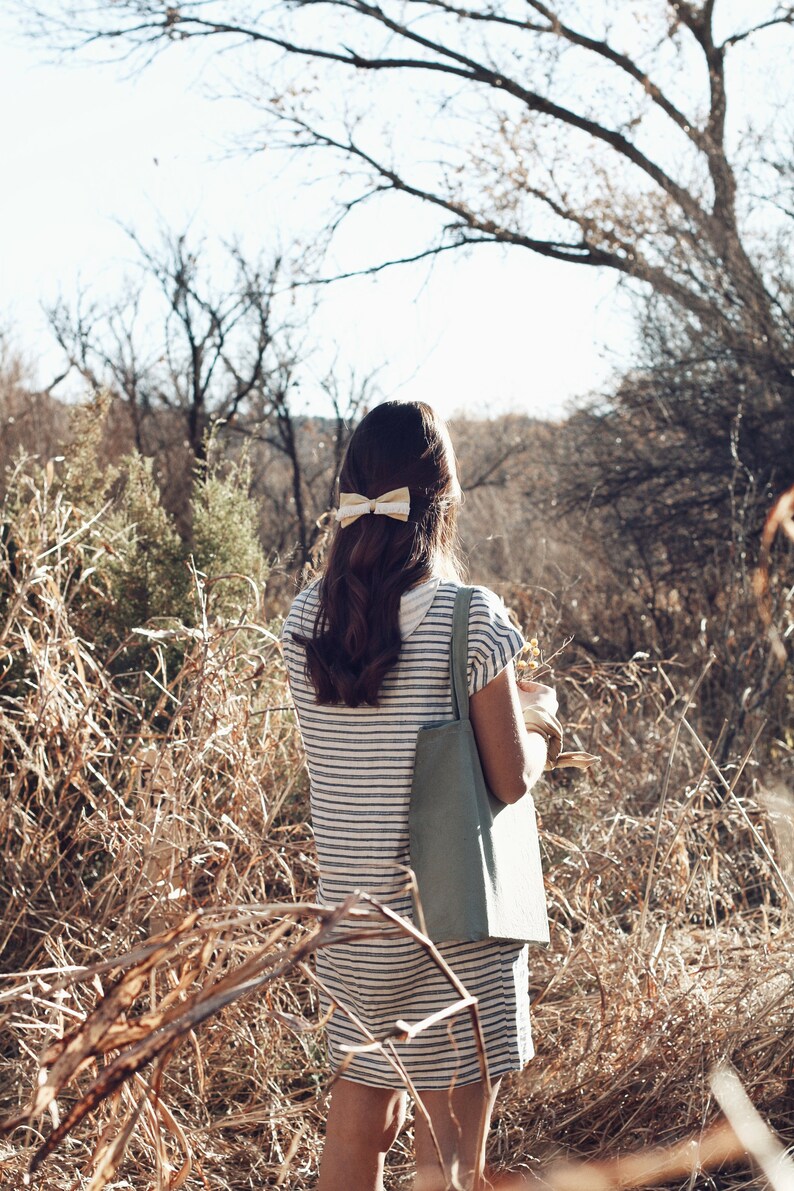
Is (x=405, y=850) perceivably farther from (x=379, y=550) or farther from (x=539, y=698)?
(x=379, y=550)

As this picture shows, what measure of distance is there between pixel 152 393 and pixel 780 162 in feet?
22.6

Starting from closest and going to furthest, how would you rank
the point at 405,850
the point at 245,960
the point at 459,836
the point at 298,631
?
the point at 459,836 < the point at 405,850 < the point at 298,631 < the point at 245,960

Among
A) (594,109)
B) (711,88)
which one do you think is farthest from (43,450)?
(711,88)

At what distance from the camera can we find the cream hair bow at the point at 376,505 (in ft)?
6.07

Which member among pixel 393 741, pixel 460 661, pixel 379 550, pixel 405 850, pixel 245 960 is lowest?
pixel 245 960

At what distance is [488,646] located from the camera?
177 cm

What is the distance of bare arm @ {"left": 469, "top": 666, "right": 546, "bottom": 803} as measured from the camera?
179cm

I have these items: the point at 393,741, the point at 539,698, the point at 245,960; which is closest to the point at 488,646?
the point at 393,741

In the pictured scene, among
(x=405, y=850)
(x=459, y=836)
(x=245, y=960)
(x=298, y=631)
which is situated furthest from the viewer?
(x=245, y=960)

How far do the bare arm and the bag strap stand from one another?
0.02 metres

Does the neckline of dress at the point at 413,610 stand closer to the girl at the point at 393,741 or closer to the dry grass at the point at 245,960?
the girl at the point at 393,741

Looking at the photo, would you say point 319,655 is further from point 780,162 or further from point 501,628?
point 780,162

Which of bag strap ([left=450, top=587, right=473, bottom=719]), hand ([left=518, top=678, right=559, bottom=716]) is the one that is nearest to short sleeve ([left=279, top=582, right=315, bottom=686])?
bag strap ([left=450, top=587, right=473, bottom=719])

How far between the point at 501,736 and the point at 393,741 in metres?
0.18
